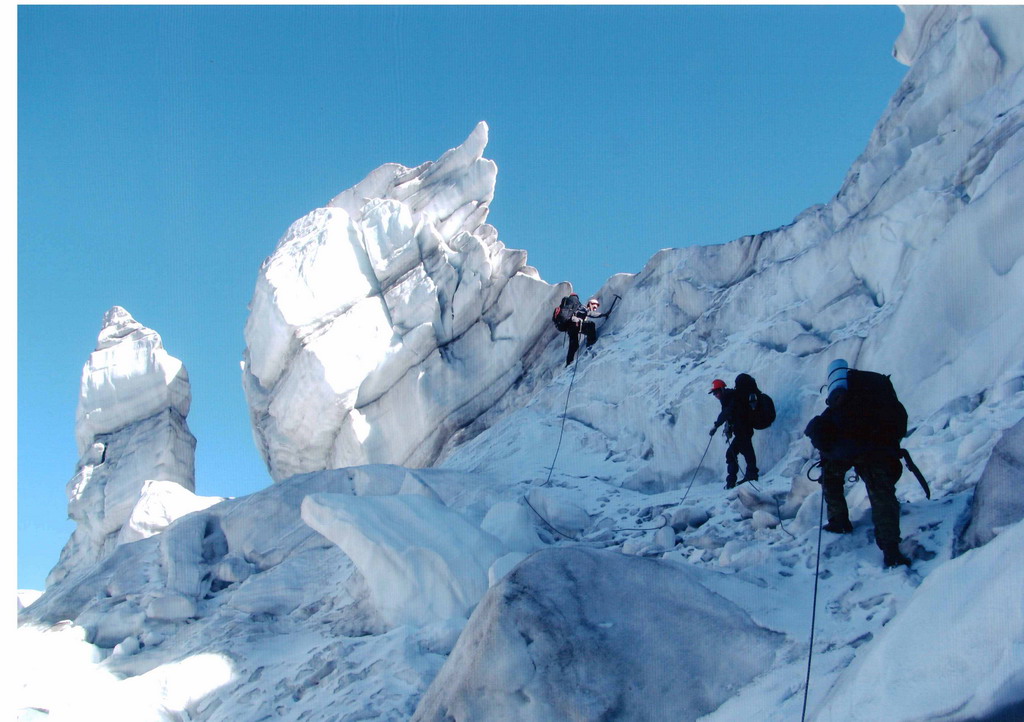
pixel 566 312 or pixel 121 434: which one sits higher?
pixel 121 434

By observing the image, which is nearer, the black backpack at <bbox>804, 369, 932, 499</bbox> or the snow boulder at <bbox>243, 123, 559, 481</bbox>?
the black backpack at <bbox>804, 369, 932, 499</bbox>

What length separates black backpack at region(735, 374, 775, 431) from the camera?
934 centimetres

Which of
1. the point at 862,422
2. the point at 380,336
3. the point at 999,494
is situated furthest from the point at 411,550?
the point at 380,336

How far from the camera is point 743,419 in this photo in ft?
30.4

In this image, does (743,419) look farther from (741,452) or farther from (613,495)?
(613,495)

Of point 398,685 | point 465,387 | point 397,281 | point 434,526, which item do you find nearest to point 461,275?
point 397,281

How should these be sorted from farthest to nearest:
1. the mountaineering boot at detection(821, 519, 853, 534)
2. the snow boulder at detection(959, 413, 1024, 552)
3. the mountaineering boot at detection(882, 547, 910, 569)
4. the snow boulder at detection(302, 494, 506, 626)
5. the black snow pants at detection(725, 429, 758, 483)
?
the black snow pants at detection(725, 429, 758, 483), the snow boulder at detection(302, 494, 506, 626), the mountaineering boot at detection(821, 519, 853, 534), the mountaineering boot at detection(882, 547, 910, 569), the snow boulder at detection(959, 413, 1024, 552)

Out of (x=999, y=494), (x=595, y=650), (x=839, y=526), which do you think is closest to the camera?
(x=999, y=494)

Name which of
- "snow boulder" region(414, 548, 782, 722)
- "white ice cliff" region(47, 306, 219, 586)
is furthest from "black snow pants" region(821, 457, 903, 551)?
"white ice cliff" region(47, 306, 219, 586)

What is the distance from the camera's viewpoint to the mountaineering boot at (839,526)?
5.73 meters

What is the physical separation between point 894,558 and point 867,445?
0.66 m

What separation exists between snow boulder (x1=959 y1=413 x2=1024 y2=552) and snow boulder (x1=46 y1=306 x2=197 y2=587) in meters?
17.1

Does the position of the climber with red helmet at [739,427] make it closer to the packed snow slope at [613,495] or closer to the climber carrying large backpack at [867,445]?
the packed snow slope at [613,495]

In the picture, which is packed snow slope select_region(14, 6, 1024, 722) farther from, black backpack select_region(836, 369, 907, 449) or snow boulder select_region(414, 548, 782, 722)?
black backpack select_region(836, 369, 907, 449)
